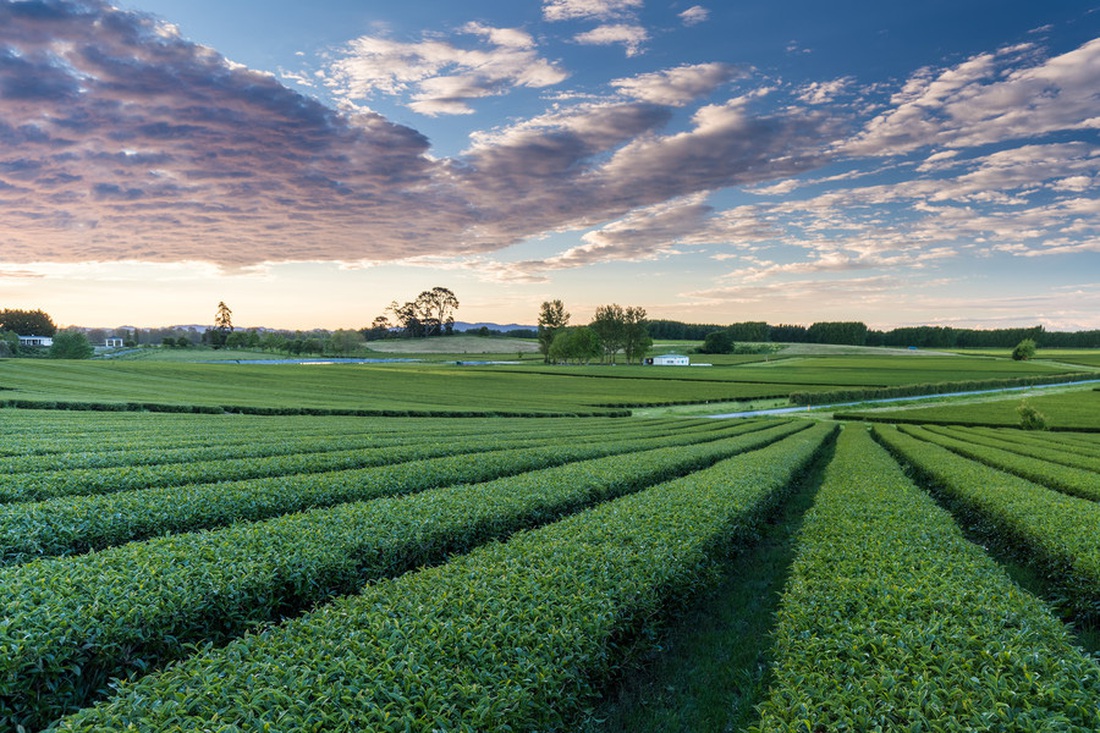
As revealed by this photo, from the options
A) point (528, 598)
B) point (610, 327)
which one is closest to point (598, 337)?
point (610, 327)

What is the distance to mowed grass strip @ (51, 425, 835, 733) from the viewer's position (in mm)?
4645

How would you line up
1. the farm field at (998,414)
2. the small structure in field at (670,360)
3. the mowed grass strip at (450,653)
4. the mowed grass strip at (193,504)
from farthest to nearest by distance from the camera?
the small structure in field at (670,360) → the farm field at (998,414) → the mowed grass strip at (193,504) → the mowed grass strip at (450,653)

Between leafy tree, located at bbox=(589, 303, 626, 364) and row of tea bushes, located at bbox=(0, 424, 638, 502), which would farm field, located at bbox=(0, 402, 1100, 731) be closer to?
row of tea bushes, located at bbox=(0, 424, 638, 502)

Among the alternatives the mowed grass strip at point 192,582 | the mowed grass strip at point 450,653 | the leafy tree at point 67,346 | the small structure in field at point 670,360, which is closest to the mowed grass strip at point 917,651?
the mowed grass strip at point 450,653

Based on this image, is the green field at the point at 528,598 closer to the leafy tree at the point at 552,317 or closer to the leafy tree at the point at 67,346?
the leafy tree at the point at 67,346

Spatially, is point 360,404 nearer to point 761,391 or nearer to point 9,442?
point 9,442

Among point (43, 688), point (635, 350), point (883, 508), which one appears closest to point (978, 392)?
point (635, 350)

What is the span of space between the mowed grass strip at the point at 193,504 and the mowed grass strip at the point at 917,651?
34.5 ft

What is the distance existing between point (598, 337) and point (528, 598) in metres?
143

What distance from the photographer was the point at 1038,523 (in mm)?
12164

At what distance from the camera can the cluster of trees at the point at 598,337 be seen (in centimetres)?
14025

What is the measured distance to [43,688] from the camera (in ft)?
18.9

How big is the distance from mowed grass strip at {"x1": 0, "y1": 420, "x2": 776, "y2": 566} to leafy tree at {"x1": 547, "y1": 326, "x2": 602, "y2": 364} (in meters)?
120

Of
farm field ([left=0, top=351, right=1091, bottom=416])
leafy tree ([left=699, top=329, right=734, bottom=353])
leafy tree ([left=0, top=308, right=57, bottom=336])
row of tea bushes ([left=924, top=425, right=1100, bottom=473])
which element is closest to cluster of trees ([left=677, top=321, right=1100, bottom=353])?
leafy tree ([left=699, top=329, right=734, bottom=353])
